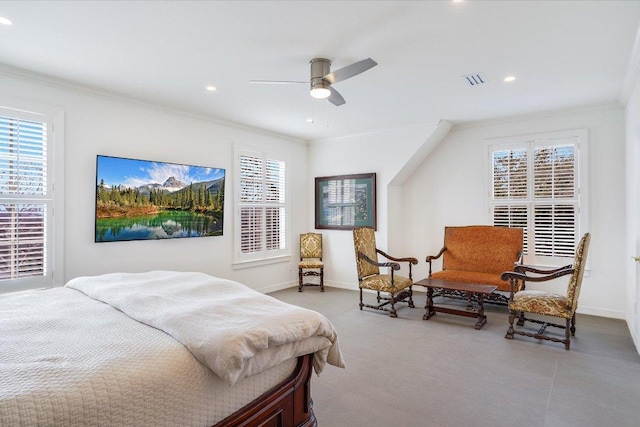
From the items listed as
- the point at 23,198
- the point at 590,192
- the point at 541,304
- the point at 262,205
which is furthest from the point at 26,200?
the point at 590,192

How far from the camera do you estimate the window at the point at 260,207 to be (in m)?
5.53

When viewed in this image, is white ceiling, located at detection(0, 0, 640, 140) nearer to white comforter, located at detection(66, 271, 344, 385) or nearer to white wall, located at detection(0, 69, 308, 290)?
white wall, located at detection(0, 69, 308, 290)

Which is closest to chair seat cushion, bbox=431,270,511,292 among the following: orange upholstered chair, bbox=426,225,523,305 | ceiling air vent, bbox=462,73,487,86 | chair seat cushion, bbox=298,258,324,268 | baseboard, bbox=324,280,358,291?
orange upholstered chair, bbox=426,225,523,305

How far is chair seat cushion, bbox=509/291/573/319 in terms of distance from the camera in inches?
135

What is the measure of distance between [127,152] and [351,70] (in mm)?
2965

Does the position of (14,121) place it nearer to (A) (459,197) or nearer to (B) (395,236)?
(B) (395,236)

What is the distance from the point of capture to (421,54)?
121 inches

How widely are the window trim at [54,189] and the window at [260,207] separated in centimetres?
232

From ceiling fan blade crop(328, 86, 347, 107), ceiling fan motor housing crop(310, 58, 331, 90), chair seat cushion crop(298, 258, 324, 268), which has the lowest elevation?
chair seat cushion crop(298, 258, 324, 268)

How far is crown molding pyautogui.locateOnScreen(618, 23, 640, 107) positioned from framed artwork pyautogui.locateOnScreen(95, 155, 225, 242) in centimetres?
483

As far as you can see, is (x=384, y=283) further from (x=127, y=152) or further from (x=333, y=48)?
(x=127, y=152)

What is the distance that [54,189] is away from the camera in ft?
11.7

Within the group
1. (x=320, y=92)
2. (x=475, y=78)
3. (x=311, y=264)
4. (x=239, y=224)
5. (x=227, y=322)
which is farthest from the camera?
(x=311, y=264)

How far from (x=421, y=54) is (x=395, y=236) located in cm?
345
